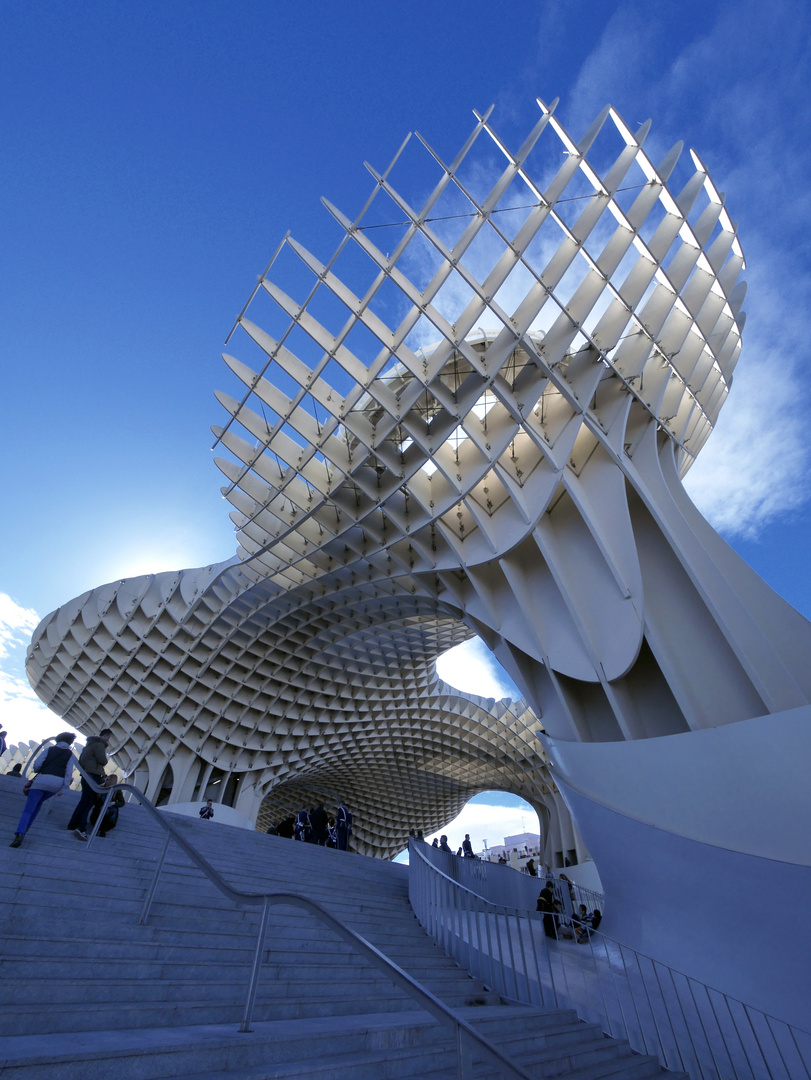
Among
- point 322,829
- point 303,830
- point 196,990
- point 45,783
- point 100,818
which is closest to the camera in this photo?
point 196,990

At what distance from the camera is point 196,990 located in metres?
4.92

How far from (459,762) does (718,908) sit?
3892 centimetres

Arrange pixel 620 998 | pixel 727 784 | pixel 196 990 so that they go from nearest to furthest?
pixel 196 990, pixel 620 998, pixel 727 784

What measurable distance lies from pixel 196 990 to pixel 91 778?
427 cm

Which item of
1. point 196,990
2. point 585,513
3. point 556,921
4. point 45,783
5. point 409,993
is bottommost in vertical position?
point 196,990

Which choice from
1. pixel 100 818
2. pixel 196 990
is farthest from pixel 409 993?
pixel 100 818

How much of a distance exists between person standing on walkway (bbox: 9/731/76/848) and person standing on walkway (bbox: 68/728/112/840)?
21.0 inches

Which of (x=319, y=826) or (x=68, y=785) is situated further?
(x=319, y=826)

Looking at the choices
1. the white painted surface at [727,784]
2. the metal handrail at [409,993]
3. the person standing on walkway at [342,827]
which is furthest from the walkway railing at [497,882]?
the metal handrail at [409,993]

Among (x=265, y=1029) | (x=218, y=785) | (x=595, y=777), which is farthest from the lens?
(x=218, y=785)

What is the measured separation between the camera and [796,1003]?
8.49 meters

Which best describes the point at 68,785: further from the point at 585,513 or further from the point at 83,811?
the point at 585,513

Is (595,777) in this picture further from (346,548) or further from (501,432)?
(346,548)

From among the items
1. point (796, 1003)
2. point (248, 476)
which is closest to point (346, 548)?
point (248, 476)
